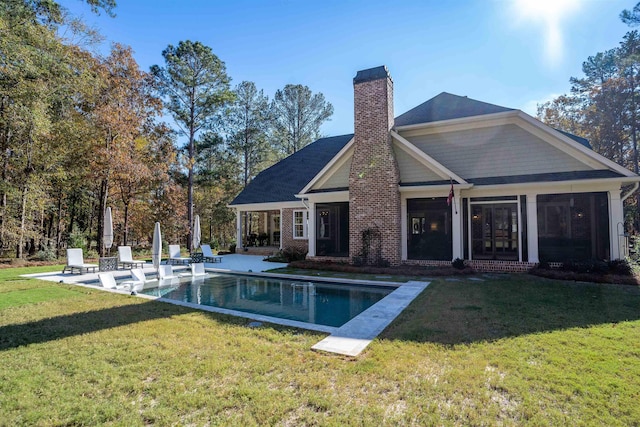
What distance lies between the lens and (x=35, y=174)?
675 inches

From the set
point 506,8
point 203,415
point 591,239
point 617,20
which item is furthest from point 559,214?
point 617,20

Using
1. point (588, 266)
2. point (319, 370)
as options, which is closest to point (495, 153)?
point (588, 266)

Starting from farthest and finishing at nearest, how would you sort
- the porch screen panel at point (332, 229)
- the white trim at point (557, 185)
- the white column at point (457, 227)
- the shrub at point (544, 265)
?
the porch screen panel at point (332, 229)
the white column at point (457, 227)
the shrub at point (544, 265)
the white trim at point (557, 185)

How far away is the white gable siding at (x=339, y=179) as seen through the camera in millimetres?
14430

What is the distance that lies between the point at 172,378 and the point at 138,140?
887 inches

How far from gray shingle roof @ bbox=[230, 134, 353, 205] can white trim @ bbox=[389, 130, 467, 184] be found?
24.6 ft

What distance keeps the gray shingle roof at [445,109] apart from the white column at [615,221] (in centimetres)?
476

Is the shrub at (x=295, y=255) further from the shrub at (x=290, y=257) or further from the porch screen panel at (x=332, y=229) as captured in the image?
the porch screen panel at (x=332, y=229)

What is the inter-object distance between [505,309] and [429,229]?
22.2 ft

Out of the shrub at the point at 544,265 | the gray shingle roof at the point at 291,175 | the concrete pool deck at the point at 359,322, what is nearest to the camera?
the concrete pool deck at the point at 359,322

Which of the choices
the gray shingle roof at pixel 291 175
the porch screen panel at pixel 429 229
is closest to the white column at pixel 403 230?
the porch screen panel at pixel 429 229

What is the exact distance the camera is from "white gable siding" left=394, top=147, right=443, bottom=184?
503 inches

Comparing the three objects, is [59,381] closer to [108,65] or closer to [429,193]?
[429,193]

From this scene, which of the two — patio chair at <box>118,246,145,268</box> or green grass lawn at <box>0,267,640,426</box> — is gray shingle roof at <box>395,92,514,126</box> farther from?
patio chair at <box>118,246,145,268</box>
